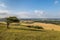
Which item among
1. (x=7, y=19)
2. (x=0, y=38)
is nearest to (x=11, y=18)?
(x=7, y=19)

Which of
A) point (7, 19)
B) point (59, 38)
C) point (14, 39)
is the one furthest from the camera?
point (7, 19)

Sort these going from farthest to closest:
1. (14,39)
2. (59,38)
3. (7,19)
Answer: (7,19)
(59,38)
(14,39)

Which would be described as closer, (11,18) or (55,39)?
(55,39)

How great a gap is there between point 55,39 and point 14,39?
946cm

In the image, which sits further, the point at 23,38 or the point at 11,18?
the point at 11,18

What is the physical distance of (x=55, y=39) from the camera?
29.7m

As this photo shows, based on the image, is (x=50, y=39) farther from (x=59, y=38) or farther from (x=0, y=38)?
(x=0, y=38)

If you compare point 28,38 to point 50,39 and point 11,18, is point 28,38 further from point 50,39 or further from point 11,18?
point 11,18

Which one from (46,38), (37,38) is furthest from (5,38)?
(46,38)

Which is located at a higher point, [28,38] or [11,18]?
[11,18]

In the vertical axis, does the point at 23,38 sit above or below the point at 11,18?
below

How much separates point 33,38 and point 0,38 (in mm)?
7567

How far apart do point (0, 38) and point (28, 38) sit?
640 cm

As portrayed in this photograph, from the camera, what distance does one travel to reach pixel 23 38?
96.9 feet
